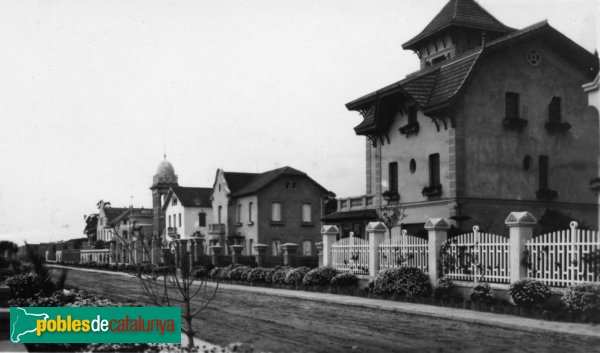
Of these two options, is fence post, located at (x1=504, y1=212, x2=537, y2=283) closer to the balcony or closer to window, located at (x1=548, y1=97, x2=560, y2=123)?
window, located at (x1=548, y1=97, x2=560, y2=123)

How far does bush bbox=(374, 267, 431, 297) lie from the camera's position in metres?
20.8

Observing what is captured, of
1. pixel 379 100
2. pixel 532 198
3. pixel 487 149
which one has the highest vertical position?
pixel 379 100

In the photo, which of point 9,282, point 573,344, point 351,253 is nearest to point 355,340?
point 573,344

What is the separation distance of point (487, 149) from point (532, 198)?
3.17 metres

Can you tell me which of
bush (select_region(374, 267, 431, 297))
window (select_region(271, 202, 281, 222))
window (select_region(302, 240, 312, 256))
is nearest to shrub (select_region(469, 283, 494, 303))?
bush (select_region(374, 267, 431, 297))

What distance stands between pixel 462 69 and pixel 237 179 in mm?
36398

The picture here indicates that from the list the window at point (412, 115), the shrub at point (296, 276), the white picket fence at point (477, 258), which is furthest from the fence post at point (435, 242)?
the window at point (412, 115)

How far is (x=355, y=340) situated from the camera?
1170cm

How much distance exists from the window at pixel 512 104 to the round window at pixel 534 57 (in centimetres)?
171

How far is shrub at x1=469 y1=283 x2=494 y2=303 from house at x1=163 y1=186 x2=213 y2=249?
52545mm

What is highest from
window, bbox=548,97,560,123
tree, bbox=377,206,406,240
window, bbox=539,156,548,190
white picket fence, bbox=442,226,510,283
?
window, bbox=548,97,560,123

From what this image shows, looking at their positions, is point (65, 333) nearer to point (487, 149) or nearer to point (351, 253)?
point (351, 253)

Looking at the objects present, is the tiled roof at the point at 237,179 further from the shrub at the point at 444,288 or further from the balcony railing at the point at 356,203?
the shrub at the point at 444,288

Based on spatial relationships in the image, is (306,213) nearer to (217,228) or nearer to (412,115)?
(217,228)
